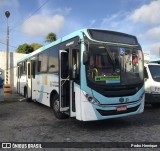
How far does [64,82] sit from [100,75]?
1602mm

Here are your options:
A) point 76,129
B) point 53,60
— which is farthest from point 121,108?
point 53,60

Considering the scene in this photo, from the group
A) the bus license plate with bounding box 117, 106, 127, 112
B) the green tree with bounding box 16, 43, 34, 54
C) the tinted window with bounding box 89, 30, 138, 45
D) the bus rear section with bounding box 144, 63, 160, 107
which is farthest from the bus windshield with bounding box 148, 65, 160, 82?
the green tree with bounding box 16, 43, 34, 54

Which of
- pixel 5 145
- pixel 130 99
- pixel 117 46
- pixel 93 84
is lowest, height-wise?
pixel 5 145

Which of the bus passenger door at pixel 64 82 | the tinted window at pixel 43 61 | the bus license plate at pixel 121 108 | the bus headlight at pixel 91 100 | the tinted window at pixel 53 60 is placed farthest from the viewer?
the tinted window at pixel 43 61

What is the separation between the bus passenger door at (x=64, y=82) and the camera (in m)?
8.47

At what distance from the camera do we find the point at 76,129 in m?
8.01

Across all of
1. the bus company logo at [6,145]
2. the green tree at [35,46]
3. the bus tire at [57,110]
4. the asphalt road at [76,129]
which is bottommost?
the bus company logo at [6,145]

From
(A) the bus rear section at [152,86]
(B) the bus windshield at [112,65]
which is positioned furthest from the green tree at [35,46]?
(B) the bus windshield at [112,65]

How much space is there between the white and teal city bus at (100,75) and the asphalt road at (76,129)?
53cm

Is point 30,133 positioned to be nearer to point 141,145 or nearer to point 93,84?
point 93,84

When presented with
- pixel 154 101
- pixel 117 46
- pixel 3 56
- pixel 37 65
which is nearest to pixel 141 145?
pixel 117 46

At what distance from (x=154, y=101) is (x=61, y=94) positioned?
479 cm

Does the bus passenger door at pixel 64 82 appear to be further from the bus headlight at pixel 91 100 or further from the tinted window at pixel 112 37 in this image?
the tinted window at pixel 112 37

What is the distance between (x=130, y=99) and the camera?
794 centimetres
